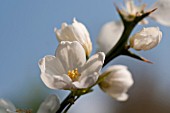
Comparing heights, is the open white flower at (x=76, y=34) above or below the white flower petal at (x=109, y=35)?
above

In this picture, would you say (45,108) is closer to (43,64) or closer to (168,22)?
(43,64)

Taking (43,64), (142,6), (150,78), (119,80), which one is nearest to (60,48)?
(43,64)

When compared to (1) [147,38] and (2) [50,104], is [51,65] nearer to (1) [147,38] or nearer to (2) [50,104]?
(2) [50,104]

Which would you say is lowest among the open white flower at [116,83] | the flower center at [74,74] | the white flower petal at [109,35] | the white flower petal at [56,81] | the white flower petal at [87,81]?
the open white flower at [116,83]

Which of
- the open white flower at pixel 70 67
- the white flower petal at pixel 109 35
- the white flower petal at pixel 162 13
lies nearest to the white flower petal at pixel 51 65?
the open white flower at pixel 70 67

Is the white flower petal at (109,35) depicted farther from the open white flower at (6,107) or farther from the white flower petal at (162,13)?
the open white flower at (6,107)

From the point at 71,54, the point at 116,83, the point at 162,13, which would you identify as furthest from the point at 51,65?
the point at 162,13

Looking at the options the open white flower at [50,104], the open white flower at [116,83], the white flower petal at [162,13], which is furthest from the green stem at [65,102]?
the white flower petal at [162,13]

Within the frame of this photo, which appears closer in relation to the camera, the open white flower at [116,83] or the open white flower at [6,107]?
the open white flower at [6,107]
